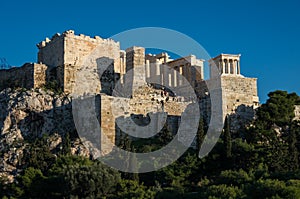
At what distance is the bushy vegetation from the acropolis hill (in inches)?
116

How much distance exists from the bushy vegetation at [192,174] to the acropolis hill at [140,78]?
2.95m

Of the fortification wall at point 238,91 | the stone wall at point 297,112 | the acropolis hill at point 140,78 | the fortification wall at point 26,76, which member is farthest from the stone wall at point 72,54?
the stone wall at point 297,112

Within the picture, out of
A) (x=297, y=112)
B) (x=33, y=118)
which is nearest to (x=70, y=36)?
(x=33, y=118)

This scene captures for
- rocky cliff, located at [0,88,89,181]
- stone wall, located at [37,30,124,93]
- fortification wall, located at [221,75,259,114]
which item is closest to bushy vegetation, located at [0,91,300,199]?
fortification wall, located at [221,75,259,114]

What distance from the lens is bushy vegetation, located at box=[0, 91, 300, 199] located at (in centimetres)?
3875

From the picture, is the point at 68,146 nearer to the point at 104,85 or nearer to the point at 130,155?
the point at 130,155

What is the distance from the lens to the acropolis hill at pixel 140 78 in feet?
171

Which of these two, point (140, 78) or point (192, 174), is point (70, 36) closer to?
point (140, 78)

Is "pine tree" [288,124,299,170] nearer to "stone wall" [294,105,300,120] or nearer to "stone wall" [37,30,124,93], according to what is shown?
"stone wall" [294,105,300,120]

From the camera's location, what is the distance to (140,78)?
5662 centimetres

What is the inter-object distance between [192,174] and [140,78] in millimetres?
14339

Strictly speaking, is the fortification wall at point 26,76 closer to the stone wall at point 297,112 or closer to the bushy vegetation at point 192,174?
the bushy vegetation at point 192,174

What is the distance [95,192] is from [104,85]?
689 inches

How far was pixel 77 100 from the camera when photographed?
50469 millimetres
